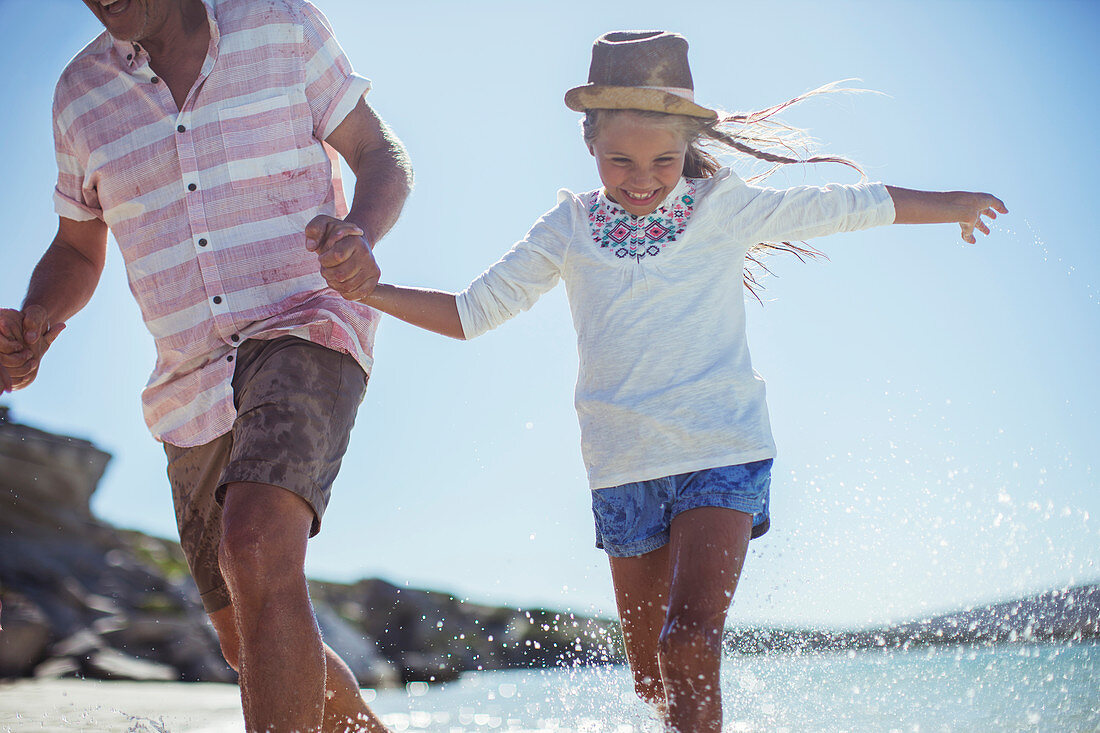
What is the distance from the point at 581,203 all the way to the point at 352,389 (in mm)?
939

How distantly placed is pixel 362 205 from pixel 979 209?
175cm

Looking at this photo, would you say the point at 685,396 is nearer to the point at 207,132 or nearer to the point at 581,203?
the point at 581,203

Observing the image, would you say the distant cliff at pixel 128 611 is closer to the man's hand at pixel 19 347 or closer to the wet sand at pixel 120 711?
the wet sand at pixel 120 711

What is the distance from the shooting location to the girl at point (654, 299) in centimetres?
244

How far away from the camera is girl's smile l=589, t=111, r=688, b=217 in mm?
2513

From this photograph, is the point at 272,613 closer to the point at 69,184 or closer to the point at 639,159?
the point at 639,159

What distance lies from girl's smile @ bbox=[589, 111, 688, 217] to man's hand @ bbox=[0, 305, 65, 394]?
5.46 feet

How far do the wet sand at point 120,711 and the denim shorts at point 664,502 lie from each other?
151 centimetres

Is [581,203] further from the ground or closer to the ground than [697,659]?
further from the ground

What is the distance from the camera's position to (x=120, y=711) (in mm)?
4535

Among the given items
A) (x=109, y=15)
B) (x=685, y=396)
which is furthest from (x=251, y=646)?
(x=109, y=15)

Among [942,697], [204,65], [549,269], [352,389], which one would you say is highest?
[204,65]

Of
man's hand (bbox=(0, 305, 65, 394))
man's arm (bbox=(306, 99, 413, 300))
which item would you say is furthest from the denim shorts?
man's hand (bbox=(0, 305, 65, 394))

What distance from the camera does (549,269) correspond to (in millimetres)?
2740
